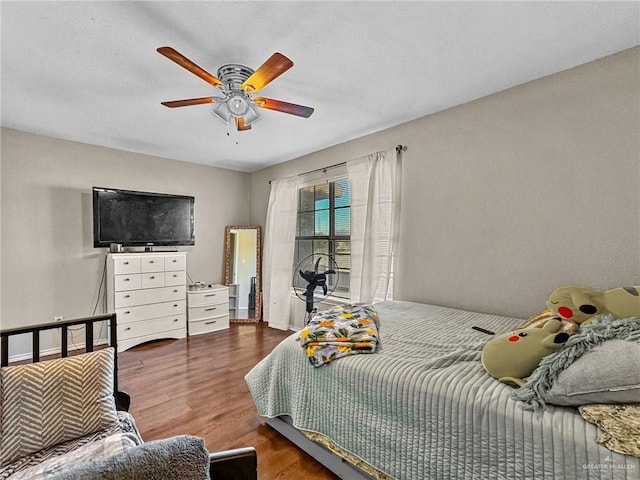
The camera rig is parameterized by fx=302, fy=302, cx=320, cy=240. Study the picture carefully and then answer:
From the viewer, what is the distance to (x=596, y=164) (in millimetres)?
1908

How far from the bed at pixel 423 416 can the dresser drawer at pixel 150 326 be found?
85.8 inches

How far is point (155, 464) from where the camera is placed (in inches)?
25.4

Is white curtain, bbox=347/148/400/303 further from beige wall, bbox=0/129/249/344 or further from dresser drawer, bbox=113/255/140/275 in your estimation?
beige wall, bbox=0/129/249/344

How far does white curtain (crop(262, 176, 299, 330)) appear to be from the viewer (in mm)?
4062

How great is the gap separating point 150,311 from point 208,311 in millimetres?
708

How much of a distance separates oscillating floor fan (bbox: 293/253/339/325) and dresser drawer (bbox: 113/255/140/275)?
72.6 inches

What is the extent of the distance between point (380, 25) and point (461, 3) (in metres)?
0.39

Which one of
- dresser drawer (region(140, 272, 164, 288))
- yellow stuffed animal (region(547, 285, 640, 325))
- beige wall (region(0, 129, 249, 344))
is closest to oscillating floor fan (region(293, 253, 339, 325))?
dresser drawer (region(140, 272, 164, 288))

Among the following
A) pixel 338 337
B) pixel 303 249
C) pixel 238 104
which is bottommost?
pixel 338 337

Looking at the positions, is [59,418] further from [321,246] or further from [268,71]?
[321,246]

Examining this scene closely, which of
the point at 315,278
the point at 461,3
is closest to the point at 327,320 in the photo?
the point at 315,278

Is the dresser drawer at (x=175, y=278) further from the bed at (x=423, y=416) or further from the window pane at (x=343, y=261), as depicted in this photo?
the bed at (x=423, y=416)

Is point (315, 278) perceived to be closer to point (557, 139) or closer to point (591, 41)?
point (557, 139)

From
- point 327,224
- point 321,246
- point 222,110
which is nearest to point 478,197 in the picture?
point 327,224
